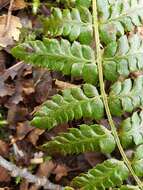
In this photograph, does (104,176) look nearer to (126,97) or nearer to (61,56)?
(126,97)

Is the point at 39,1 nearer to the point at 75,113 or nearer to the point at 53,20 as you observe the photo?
the point at 53,20

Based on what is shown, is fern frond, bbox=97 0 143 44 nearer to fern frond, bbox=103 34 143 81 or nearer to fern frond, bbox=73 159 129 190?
fern frond, bbox=103 34 143 81

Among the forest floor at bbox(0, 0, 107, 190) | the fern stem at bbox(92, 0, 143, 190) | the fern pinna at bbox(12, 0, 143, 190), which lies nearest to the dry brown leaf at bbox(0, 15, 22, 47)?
the forest floor at bbox(0, 0, 107, 190)

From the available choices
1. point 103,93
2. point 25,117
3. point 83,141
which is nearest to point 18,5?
point 25,117

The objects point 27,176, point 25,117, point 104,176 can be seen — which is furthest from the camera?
point 25,117

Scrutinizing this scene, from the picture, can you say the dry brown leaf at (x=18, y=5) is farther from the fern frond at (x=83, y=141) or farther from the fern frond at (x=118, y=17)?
the fern frond at (x=83, y=141)

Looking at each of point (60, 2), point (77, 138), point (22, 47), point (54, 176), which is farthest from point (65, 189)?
point (60, 2)
